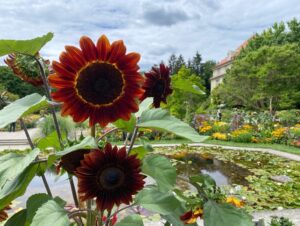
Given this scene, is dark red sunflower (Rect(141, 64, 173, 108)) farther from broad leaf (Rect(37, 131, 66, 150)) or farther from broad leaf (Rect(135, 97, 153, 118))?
broad leaf (Rect(37, 131, 66, 150))

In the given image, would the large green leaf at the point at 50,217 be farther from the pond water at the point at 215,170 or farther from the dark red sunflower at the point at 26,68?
the pond water at the point at 215,170

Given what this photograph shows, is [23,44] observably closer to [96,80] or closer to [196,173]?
[96,80]

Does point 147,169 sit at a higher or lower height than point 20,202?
higher

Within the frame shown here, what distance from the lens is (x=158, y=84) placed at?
83 cm

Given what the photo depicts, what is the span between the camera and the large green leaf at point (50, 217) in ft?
2.12

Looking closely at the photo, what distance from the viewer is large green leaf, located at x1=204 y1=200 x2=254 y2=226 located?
2.51 ft

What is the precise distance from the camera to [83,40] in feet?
2.23

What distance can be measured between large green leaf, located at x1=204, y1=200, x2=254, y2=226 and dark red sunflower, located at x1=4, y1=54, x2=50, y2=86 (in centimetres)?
55

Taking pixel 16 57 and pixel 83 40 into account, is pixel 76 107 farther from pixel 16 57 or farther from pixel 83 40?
pixel 16 57

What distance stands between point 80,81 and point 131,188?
0.82 ft

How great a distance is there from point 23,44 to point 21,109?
17 cm

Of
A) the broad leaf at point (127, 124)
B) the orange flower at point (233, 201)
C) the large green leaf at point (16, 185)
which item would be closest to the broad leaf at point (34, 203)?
the large green leaf at point (16, 185)

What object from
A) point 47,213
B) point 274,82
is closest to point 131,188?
point 47,213

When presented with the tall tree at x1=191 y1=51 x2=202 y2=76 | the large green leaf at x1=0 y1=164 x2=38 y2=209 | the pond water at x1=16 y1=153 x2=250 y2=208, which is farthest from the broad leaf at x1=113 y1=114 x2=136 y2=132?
the tall tree at x1=191 y1=51 x2=202 y2=76
